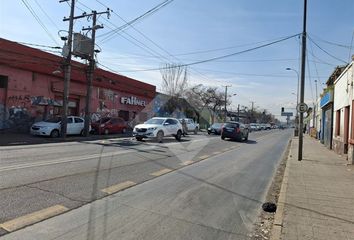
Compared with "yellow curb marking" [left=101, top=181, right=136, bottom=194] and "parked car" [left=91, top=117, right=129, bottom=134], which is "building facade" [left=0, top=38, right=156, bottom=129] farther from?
"yellow curb marking" [left=101, top=181, right=136, bottom=194]

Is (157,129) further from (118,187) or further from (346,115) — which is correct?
(118,187)

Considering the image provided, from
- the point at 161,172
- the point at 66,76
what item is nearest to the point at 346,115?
the point at 161,172

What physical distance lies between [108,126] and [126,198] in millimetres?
23542

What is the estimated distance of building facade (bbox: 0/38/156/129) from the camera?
24469 millimetres

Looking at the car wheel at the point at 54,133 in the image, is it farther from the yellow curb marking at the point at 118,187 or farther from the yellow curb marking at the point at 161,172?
the yellow curb marking at the point at 118,187

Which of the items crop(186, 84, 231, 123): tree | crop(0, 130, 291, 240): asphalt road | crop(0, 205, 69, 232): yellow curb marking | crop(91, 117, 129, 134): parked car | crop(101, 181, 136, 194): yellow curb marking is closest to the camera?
crop(0, 205, 69, 232): yellow curb marking

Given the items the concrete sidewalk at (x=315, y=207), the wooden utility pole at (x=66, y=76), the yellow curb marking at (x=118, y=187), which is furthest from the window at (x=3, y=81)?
the concrete sidewalk at (x=315, y=207)

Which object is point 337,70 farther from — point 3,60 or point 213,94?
point 213,94

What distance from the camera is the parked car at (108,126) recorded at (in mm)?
30094

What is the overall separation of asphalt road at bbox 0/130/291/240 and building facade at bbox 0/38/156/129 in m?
13.5

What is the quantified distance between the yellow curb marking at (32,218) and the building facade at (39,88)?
19.8 m

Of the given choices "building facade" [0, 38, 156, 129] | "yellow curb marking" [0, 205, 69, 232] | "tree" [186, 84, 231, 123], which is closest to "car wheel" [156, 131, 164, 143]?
"building facade" [0, 38, 156, 129]

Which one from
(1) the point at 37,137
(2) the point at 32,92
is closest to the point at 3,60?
(2) the point at 32,92

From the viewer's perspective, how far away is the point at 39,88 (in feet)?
90.1
